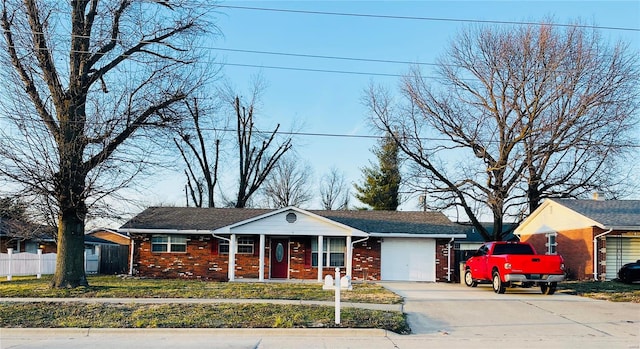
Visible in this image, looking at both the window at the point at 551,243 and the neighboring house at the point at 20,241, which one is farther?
the neighboring house at the point at 20,241

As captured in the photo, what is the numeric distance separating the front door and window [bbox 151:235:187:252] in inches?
172

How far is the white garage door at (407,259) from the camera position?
2842 centimetres

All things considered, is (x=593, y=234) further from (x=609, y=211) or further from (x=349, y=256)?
(x=349, y=256)

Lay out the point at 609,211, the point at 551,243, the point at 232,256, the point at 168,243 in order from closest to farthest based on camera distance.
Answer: the point at 232,256 < the point at 609,211 < the point at 168,243 < the point at 551,243

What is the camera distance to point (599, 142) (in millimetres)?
30875

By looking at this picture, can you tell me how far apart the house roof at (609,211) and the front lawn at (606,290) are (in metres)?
2.76

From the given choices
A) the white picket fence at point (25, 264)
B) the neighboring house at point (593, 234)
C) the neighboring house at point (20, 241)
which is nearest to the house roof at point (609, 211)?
the neighboring house at point (593, 234)

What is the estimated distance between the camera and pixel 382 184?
5081 centimetres

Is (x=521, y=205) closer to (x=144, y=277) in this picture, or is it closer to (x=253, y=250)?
(x=253, y=250)

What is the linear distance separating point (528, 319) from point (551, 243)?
59.0 feet

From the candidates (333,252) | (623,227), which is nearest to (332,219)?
(333,252)

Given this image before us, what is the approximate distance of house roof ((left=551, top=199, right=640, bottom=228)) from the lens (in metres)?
25.5

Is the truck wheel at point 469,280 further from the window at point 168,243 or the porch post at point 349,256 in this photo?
the window at point 168,243

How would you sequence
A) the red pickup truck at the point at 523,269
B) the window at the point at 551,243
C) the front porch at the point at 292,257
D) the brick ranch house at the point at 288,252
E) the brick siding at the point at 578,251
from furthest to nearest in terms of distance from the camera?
the window at the point at 551,243, the front porch at the point at 292,257, the brick ranch house at the point at 288,252, the brick siding at the point at 578,251, the red pickup truck at the point at 523,269
